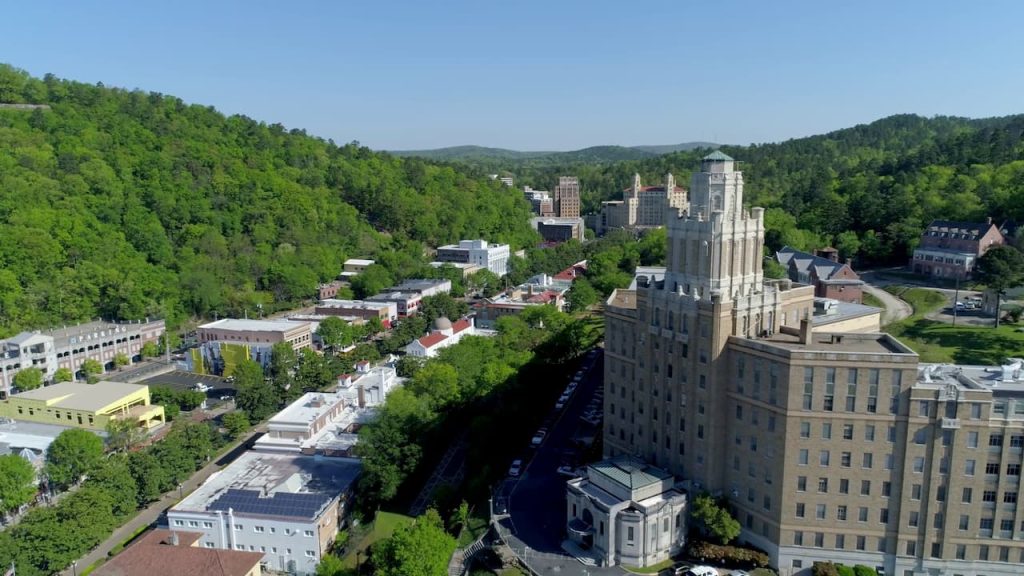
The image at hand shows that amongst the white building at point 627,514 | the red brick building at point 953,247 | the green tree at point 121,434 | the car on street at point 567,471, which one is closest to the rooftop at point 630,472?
the white building at point 627,514

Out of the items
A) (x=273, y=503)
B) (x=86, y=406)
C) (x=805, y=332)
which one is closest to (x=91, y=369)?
(x=86, y=406)

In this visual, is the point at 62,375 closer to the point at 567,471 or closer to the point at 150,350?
the point at 150,350

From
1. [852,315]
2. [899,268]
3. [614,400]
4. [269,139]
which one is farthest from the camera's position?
[269,139]

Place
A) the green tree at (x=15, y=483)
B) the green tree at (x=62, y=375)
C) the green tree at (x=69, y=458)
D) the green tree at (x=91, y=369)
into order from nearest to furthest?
1. the green tree at (x=15, y=483)
2. the green tree at (x=69, y=458)
3. the green tree at (x=62, y=375)
4. the green tree at (x=91, y=369)

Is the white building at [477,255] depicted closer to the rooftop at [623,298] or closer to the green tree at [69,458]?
the rooftop at [623,298]

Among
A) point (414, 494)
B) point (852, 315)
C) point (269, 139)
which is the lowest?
point (414, 494)

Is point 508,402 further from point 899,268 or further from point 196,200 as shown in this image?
point 196,200

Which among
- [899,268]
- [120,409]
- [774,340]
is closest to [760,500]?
[774,340]
